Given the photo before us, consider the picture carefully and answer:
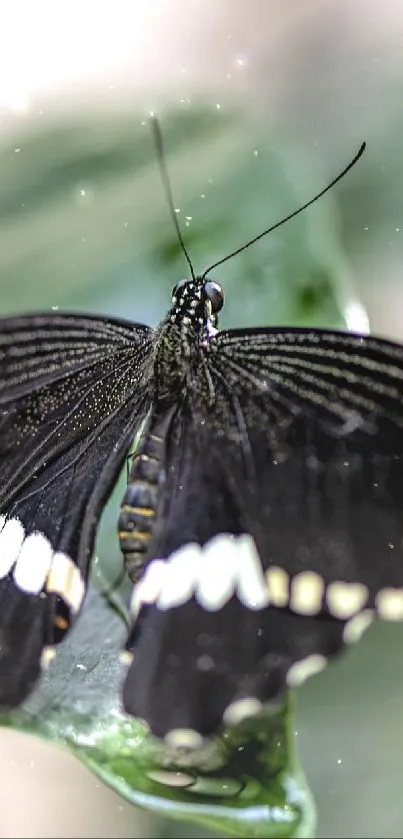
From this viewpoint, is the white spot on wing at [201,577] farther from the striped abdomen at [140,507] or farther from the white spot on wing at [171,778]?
the white spot on wing at [171,778]

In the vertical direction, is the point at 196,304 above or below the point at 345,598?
above

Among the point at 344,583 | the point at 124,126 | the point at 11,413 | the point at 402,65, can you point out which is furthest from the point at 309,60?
the point at 344,583

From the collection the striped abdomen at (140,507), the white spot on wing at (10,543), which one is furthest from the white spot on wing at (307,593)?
the white spot on wing at (10,543)

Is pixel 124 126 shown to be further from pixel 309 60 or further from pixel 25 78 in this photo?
pixel 309 60

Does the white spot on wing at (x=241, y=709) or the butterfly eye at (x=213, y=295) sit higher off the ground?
the butterfly eye at (x=213, y=295)

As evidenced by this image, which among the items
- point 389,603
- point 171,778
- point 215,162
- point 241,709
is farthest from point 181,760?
point 215,162

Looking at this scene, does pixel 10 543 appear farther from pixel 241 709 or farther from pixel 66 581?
pixel 241 709
